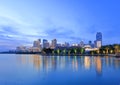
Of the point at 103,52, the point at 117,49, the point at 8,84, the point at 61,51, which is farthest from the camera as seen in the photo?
the point at 61,51

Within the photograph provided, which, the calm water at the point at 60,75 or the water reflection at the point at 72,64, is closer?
the calm water at the point at 60,75

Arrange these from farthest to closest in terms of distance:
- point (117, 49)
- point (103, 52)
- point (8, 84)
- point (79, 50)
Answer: point (79, 50) < point (103, 52) < point (117, 49) < point (8, 84)

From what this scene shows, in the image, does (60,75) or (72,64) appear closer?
(60,75)

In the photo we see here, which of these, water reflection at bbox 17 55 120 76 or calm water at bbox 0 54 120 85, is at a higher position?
calm water at bbox 0 54 120 85

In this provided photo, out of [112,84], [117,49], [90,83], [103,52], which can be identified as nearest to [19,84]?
[90,83]

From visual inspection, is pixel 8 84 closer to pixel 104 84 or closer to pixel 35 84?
pixel 35 84

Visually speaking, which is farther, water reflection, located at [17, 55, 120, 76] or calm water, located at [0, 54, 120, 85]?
water reflection, located at [17, 55, 120, 76]

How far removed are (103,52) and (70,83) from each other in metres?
143

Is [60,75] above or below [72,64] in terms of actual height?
above

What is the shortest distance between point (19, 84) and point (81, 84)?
6143 millimetres

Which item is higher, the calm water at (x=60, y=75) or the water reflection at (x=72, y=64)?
the calm water at (x=60, y=75)

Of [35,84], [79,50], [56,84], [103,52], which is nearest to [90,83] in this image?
[56,84]

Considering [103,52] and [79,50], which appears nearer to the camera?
[103,52]

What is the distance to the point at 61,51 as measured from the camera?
199 meters
